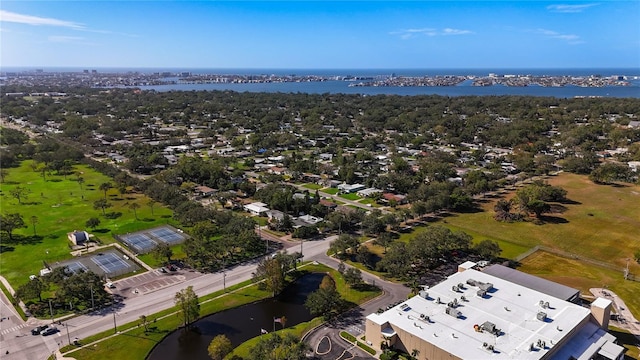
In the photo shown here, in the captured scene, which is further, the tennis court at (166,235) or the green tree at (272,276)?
the tennis court at (166,235)

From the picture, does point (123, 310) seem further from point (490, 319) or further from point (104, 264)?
point (490, 319)

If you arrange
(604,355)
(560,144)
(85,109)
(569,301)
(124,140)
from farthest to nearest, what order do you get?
1. (85,109)
2. (124,140)
3. (560,144)
4. (569,301)
5. (604,355)

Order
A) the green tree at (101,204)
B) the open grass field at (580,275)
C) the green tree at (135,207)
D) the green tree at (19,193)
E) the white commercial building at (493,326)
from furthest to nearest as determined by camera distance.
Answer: the green tree at (19,193) < the green tree at (135,207) < the green tree at (101,204) < the open grass field at (580,275) < the white commercial building at (493,326)

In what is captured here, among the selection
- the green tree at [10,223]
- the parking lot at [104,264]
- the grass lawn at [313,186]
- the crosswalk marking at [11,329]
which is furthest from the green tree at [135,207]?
the grass lawn at [313,186]

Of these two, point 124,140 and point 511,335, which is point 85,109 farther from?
point 511,335

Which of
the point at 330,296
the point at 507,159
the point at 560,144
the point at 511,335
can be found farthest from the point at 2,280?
the point at 560,144

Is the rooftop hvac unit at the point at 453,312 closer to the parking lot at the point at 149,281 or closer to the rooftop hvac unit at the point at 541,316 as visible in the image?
the rooftop hvac unit at the point at 541,316
